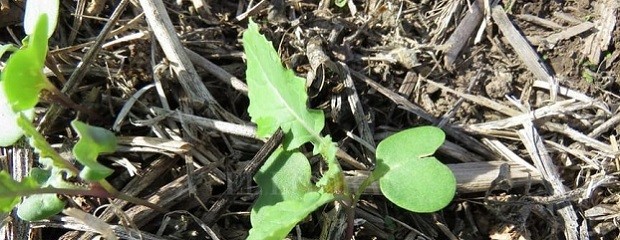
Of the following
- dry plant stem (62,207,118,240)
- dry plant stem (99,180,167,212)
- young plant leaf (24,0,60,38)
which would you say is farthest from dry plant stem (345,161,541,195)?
young plant leaf (24,0,60,38)

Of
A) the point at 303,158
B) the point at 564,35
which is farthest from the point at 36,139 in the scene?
the point at 564,35

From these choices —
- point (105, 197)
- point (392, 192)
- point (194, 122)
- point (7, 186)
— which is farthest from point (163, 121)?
point (392, 192)

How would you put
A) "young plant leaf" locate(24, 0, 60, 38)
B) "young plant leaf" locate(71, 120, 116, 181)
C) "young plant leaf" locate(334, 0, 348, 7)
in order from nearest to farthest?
"young plant leaf" locate(71, 120, 116, 181), "young plant leaf" locate(24, 0, 60, 38), "young plant leaf" locate(334, 0, 348, 7)

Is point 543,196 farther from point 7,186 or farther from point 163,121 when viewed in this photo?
point 7,186

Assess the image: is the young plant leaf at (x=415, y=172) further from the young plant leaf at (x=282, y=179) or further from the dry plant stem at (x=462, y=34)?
the dry plant stem at (x=462, y=34)

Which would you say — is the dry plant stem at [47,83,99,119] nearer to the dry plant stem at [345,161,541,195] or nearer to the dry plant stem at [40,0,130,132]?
the dry plant stem at [40,0,130,132]

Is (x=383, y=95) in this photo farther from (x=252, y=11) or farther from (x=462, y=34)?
(x=252, y=11)
